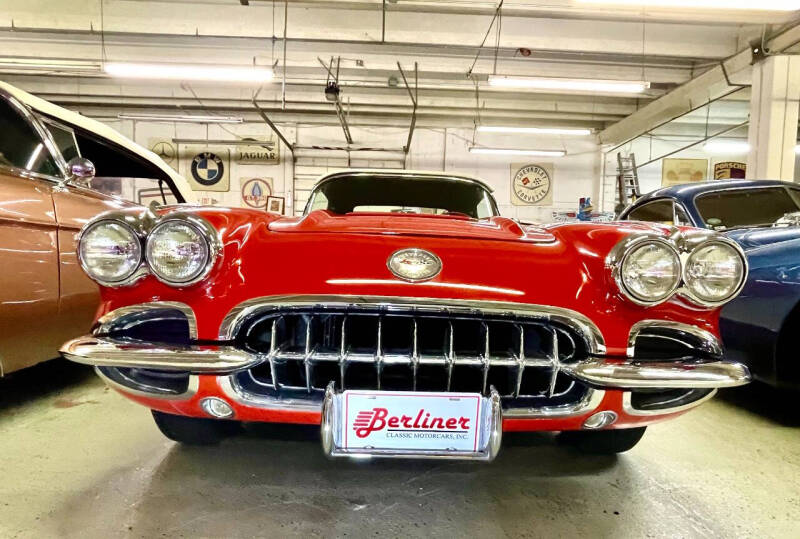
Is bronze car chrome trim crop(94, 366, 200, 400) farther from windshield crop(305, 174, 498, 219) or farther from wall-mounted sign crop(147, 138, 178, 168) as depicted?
wall-mounted sign crop(147, 138, 178, 168)

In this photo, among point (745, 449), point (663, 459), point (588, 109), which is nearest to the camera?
point (663, 459)

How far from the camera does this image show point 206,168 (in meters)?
12.1

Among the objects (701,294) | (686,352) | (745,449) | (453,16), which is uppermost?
(453,16)

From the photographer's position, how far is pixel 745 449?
6.64 ft

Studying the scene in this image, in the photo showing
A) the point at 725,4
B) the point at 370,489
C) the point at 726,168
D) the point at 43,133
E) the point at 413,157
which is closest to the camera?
the point at 370,489

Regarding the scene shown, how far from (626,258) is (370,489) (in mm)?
1138

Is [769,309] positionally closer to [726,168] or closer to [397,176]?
[397,176]

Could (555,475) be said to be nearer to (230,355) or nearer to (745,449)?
(745,449)

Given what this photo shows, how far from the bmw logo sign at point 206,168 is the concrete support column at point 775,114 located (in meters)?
11.9

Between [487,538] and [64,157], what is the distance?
3.01 metres

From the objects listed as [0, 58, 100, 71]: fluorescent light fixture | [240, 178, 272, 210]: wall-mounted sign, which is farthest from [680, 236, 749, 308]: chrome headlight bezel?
[240, 178, 272, 210]: wall-mounted sign

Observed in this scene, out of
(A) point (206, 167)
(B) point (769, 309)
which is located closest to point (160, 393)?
(B) point (769, 309)

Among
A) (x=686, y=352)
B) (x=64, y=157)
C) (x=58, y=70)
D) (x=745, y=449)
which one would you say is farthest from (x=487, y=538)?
(x=58, y=70)

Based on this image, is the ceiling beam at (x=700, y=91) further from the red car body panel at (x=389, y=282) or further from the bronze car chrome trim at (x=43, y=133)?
the bronze car chrome trim at (x=43, y=133)
